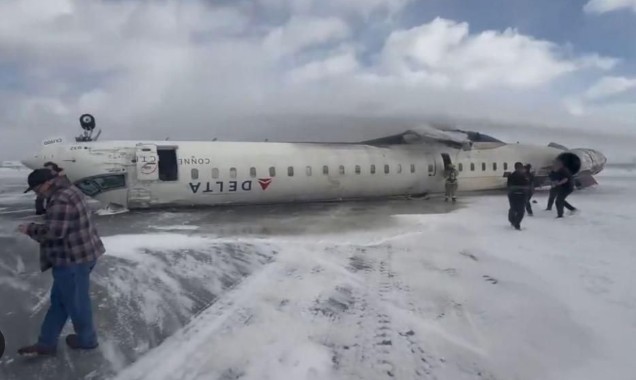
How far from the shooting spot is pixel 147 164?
1569 cm

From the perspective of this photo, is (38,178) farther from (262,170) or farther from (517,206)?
(262,170)

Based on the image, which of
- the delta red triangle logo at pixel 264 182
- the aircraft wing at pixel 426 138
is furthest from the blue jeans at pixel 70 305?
the aircraft wing at pixel 426 138

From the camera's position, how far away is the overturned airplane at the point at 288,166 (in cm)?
1561

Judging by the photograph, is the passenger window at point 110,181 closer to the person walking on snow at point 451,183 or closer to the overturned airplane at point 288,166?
the overturned airplane at point 288,166

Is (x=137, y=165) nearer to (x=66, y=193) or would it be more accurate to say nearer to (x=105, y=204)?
(x=105, y=204)

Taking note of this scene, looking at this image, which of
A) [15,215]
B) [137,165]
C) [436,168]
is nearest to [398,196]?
[436,168]

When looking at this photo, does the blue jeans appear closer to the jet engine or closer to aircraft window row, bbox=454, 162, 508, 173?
aircraft window row, bbox=454, 162, 508, 173

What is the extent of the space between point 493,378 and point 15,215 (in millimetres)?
16193

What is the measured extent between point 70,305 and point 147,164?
11686 mm

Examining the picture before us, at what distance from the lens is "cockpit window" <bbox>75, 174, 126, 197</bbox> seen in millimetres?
15430

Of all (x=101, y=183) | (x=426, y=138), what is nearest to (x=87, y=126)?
(x=101, y=183)

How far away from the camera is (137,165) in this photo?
1562cm

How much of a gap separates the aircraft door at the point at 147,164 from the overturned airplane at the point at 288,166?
3cm

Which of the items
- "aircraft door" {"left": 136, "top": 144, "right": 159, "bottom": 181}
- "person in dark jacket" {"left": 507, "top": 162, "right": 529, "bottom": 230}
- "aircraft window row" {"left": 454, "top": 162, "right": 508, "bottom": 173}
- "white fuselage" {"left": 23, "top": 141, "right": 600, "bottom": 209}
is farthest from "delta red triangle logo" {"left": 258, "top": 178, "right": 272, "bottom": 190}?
"person in dark jacket" {"left": 507, "top": 162, "right": 529, "bottom": 230}
